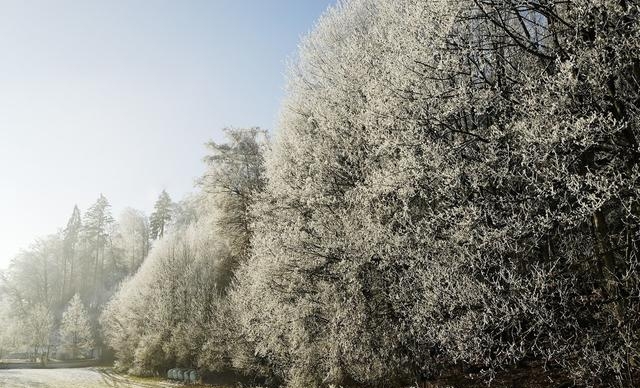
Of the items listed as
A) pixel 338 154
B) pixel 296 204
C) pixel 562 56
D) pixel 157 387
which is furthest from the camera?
pixel 157 387

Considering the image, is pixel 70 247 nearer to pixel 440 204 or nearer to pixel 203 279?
pixel 203 279

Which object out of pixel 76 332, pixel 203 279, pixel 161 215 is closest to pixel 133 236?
pixel 161 215

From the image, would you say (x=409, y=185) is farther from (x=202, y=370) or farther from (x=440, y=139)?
(x=202, y=370)

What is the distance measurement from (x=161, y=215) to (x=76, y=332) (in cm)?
2760

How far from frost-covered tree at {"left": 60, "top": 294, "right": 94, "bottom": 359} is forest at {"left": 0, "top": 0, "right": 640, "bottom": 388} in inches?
1211

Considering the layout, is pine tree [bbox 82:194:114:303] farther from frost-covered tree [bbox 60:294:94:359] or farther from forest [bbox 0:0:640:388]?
forest [bbox 0:0:640:388]

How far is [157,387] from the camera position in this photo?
22.2 m

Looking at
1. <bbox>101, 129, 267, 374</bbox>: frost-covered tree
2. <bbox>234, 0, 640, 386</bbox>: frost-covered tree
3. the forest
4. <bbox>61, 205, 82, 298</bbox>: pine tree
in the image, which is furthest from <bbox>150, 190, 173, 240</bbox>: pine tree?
<bbox>234, 0, 640, 386</bbox>: frost-covered tree

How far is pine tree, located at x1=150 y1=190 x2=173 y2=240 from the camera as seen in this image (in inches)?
2913

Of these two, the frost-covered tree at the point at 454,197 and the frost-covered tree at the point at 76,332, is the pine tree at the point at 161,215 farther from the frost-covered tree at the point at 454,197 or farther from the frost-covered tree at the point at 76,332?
the frost-covered tree at the point at 454,197

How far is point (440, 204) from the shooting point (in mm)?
7957

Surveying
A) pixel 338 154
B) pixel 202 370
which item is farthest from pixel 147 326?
pixel 338 154

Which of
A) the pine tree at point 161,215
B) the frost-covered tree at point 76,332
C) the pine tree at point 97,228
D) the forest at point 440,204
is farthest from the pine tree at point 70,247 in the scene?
the forest at point 440,204

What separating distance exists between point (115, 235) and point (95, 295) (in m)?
15.7
